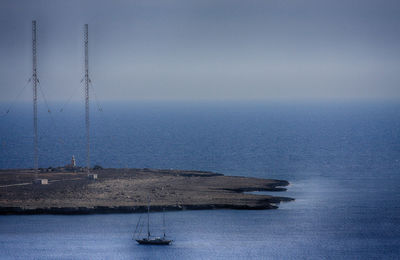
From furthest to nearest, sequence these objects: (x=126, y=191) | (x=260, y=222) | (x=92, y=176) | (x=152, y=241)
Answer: (x=92, y=176) < (x=126, y=191) < (x=260, y=222) < (x=152, y=241)

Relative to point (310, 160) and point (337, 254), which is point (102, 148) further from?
point (337, 254)

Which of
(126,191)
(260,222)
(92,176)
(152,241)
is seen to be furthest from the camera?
(92,176)

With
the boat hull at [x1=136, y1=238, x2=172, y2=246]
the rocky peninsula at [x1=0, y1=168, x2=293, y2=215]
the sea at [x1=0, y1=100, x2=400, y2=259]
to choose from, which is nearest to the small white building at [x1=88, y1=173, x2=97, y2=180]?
the rocky peninsula at [x1=0, y1=168, x2=293, y2=215]

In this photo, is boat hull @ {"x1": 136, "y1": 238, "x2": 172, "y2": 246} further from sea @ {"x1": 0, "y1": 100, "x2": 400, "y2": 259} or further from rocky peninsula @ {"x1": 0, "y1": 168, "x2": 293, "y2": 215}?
rocky peninsula @ {"x1": 0, "y1": 168, "x2": 293, "y2": 215}

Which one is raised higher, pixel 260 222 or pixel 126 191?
pixel 126 191

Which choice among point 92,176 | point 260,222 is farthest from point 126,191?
point 260,222

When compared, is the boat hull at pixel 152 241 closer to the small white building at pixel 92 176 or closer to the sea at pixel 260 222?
the sea at pixel 260 222

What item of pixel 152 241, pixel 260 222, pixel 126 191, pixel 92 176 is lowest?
pixel 152 241

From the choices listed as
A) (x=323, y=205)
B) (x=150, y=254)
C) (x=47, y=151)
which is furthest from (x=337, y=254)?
(x=47, y=151)

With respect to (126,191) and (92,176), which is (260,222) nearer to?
(126,191)
